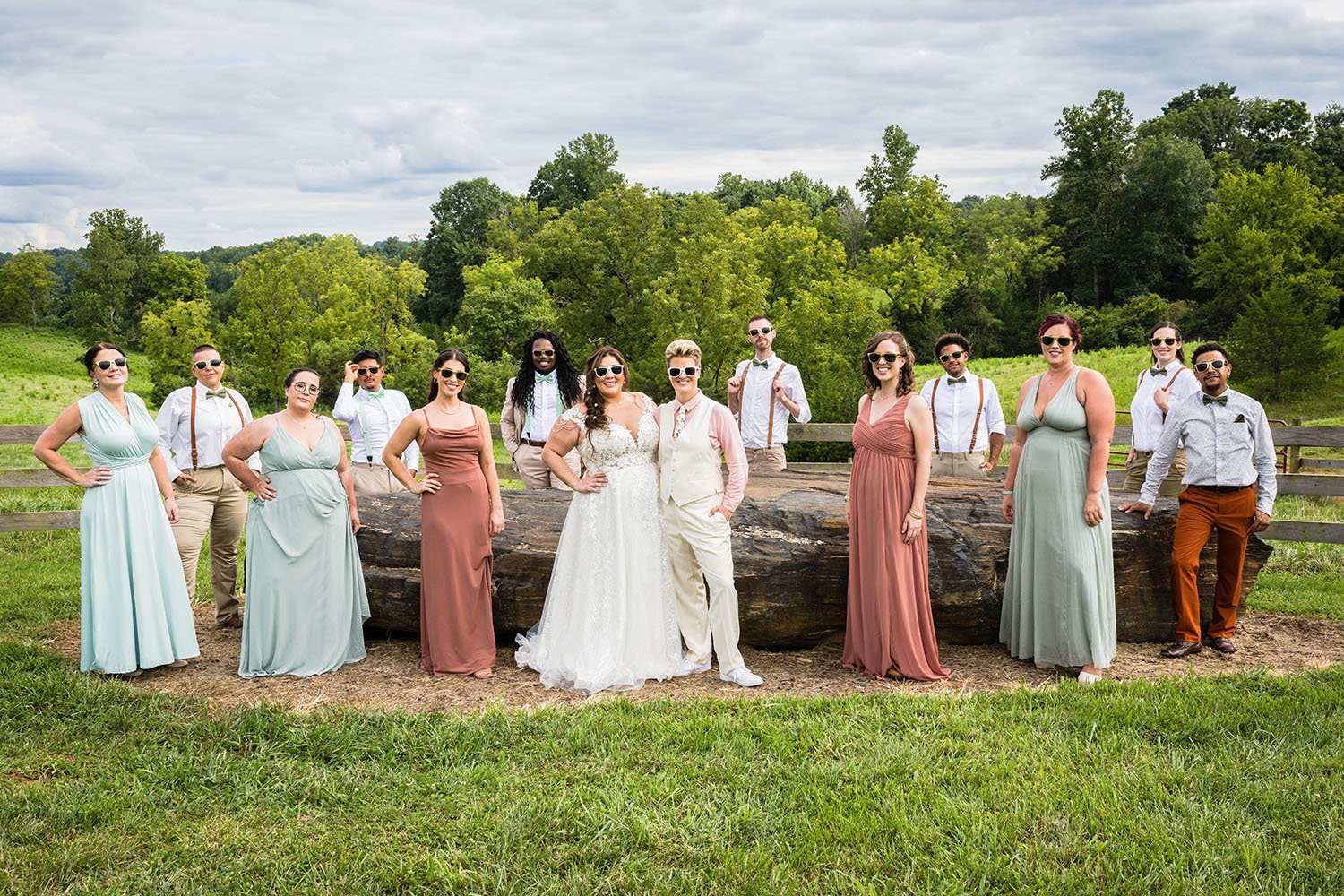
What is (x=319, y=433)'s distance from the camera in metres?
6.86

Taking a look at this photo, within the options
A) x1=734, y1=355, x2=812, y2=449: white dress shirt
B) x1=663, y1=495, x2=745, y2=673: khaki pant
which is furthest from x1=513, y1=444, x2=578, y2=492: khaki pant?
x1=663, y1=495, x2=745, y2=673: khaki pant

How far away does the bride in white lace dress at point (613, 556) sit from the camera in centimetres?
649

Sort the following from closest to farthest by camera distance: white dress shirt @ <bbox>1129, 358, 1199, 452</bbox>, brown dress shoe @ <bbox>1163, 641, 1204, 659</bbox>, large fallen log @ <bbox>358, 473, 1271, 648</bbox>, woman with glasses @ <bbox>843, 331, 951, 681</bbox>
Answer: woman with glasses @ <bbox>843, 331, 951, 681</bbox>, brown dress shoe @ <bbox>1163, 641, 1204, 659</bbox>, large fallen log @ <bbox>358, 473, 1271, 648</bbox>, white dress shirt @ <bbox>1129, 358, 1199, 452</bbox>

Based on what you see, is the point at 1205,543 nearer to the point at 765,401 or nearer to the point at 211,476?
the point at 765,401

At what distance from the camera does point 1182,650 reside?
6.84m

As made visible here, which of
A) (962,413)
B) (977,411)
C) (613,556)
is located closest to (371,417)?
(613,556)

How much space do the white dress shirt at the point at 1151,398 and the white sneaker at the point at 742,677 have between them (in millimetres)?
4455

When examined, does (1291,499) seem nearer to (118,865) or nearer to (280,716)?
(280,716)

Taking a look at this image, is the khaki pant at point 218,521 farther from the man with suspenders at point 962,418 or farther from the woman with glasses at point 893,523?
the man with suspenders at point 962,418

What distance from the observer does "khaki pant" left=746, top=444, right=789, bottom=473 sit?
9492 millimetres

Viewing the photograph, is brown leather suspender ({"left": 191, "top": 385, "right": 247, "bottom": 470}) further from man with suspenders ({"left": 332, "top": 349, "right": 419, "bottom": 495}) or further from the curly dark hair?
the curly dark hair

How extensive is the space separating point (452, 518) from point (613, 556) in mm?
1201

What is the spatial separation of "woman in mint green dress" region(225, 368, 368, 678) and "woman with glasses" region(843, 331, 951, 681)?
3.86 meters

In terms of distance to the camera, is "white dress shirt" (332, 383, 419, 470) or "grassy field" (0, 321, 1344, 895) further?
"white dress shirt" (332, 383, 419, 470)
